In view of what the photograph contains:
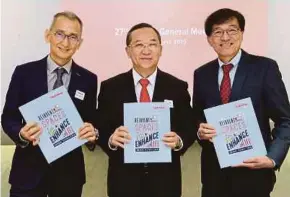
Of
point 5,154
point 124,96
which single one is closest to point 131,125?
point 124,96

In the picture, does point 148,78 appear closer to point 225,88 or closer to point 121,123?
point 121,123

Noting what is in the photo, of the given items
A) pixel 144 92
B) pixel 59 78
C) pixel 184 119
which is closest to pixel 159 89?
pixel 144 92

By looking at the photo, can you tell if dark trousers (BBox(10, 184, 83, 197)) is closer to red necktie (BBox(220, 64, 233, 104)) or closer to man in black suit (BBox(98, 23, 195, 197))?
man in black suit (BBox(98, 23, 195, 197))

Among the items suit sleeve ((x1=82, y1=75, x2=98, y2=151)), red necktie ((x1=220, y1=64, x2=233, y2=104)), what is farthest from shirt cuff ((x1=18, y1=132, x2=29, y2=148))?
red necktie ((x1=220, y1=64, x2=233, y2=104))

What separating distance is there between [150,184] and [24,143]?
29.7 inches

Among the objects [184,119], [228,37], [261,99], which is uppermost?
[228,37]

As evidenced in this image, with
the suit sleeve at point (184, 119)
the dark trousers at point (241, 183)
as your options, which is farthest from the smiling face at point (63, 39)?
the dark trousers at point (241, 183)

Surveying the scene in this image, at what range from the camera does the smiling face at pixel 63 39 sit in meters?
2.43

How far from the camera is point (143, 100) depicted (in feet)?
7.95

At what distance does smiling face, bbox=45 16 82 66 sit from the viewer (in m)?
2.43

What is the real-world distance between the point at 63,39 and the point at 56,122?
19.2 inches

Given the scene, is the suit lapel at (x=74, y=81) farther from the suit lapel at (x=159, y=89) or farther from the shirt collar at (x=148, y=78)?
the suit lapel at (x=159, y=89)

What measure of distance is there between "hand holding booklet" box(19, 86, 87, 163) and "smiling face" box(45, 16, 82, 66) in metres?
0.21

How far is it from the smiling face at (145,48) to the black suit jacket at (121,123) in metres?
0.11
